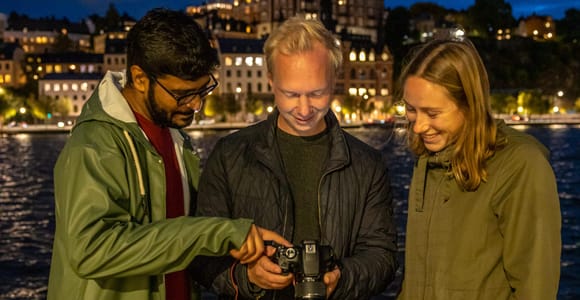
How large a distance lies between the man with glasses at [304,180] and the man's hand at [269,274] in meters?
0.20

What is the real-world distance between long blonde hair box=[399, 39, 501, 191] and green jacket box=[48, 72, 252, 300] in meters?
1.05

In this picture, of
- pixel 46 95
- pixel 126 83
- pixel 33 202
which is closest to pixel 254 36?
pixel 46 95

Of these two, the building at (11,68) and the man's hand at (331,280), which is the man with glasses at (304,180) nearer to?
the man's hand at (331,280)

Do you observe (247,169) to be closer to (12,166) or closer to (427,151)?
(427,151)

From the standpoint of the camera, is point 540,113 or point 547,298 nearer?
point 547,298

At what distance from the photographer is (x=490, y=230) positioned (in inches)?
123

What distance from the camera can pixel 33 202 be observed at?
34.5 metres

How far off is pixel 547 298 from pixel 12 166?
5332cm

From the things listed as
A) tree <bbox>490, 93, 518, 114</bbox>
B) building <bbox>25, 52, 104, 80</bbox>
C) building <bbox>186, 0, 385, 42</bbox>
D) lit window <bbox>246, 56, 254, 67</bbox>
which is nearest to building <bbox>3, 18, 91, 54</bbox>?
building <bbox>25, 52, 104, 80</bbox>

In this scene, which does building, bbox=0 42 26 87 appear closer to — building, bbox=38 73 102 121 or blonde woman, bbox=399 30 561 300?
building, bbox=38 73 102 121

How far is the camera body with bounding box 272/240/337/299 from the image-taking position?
2.80 metres

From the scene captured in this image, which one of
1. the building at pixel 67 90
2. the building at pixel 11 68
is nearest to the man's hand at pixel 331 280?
the building at pixel 67 90

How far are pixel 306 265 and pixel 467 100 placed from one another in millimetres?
1113

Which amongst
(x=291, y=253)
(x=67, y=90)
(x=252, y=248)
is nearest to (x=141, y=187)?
(x=252, y=248)
